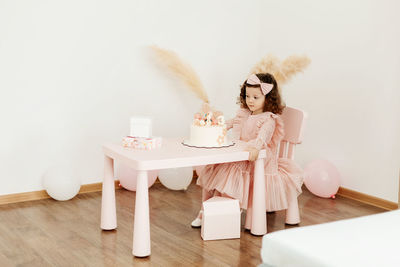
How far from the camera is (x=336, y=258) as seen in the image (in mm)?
1510

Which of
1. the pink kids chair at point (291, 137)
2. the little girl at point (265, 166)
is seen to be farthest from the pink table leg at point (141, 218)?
the pink kids chair at point (291, 137)

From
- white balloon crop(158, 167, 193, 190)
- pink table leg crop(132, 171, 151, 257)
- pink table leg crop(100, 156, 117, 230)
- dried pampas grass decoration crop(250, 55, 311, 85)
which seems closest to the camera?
pink table leg crop(132, 171, 151, 257)

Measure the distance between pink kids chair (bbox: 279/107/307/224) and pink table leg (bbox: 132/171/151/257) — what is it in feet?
3.47

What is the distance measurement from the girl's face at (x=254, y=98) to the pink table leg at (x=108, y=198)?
0.95 metres

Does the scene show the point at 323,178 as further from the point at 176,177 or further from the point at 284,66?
the point at 176,177

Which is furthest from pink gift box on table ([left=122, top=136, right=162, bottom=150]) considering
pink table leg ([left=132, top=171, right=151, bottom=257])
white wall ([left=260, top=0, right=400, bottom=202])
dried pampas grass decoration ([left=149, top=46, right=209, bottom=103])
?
white wall ([left=260, top=0, right=400, bottom=202])

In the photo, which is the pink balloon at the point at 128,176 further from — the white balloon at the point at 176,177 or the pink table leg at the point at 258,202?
the pink table leg at the point at 258,202

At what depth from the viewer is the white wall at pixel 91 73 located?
348cm

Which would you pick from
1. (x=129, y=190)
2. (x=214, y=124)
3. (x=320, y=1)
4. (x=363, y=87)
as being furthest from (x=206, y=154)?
(x=320, y=1)

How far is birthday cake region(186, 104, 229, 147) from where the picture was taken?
113 inches

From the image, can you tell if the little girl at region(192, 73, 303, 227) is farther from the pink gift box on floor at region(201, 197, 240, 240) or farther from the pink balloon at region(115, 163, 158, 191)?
the pink balloon at region(115, 163, 158, 191)

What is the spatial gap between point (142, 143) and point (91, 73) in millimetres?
1203

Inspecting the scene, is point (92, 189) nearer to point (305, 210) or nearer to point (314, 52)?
point (305, 210)

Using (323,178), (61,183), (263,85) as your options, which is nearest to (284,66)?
(263,85)
